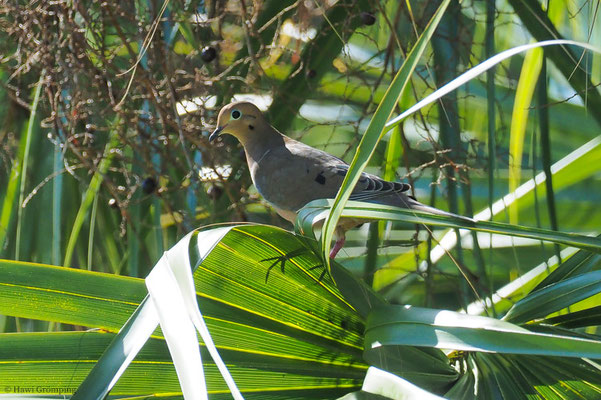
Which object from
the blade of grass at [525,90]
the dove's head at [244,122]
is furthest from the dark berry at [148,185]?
the blade of grass at [525,90]

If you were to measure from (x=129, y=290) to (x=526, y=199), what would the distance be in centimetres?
133

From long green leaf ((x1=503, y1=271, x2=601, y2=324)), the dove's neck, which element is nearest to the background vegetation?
long green leaf ((x1=503, y1=271, x2=601, y2=324))

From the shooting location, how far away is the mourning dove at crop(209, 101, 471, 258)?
6.31ft

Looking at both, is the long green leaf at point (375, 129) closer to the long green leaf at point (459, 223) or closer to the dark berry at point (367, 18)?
the long green leaf at point (459, 223)

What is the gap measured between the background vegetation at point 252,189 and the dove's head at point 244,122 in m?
0.09

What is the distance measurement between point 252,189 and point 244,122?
78 cm

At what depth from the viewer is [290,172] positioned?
2.13m

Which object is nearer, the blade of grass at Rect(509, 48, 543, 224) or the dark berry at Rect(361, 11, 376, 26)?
the blade of grass at Rect(509, 48, 543, 224)

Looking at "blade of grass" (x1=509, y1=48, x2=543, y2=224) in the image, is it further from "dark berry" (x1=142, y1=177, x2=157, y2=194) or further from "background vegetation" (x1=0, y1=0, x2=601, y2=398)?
"dark berry" (x1=142, y1=177, x2=157, y2=194)

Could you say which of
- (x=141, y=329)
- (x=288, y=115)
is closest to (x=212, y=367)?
(x=141, y=329)

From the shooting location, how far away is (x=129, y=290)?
1.29 meters

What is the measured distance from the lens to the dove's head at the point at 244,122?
7.45 ft

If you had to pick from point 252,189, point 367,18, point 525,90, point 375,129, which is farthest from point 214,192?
point 375,129

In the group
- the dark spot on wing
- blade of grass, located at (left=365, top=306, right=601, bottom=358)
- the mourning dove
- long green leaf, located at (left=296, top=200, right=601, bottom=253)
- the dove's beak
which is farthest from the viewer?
the dove's beak
